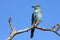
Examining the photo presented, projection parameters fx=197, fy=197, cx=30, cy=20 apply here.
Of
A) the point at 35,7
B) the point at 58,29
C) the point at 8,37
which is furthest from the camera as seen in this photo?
the point at 35,7

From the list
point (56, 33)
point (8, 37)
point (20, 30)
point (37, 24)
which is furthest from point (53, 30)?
point (8, 37)

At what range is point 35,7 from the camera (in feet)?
23.3

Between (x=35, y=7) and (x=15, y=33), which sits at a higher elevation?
(x=35, y=7)

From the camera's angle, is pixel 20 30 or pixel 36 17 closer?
pixel 20 30

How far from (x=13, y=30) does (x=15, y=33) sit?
4.5 inches

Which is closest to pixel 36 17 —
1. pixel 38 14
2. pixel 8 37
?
pixel 38 14

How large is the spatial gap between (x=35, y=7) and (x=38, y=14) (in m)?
0.31

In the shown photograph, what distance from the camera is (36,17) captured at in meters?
7.18

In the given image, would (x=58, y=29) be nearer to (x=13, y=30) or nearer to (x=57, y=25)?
(x=57, y=25)

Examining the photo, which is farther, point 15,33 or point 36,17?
point 36,17

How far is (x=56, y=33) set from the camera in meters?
6.07

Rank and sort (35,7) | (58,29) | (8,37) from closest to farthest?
1. (8,37)
2. (58,29)
3. (35,7)

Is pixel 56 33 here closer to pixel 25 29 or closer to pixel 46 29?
pixel 46 29

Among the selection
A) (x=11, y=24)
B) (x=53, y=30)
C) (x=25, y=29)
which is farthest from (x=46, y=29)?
(x=11, y=24)
